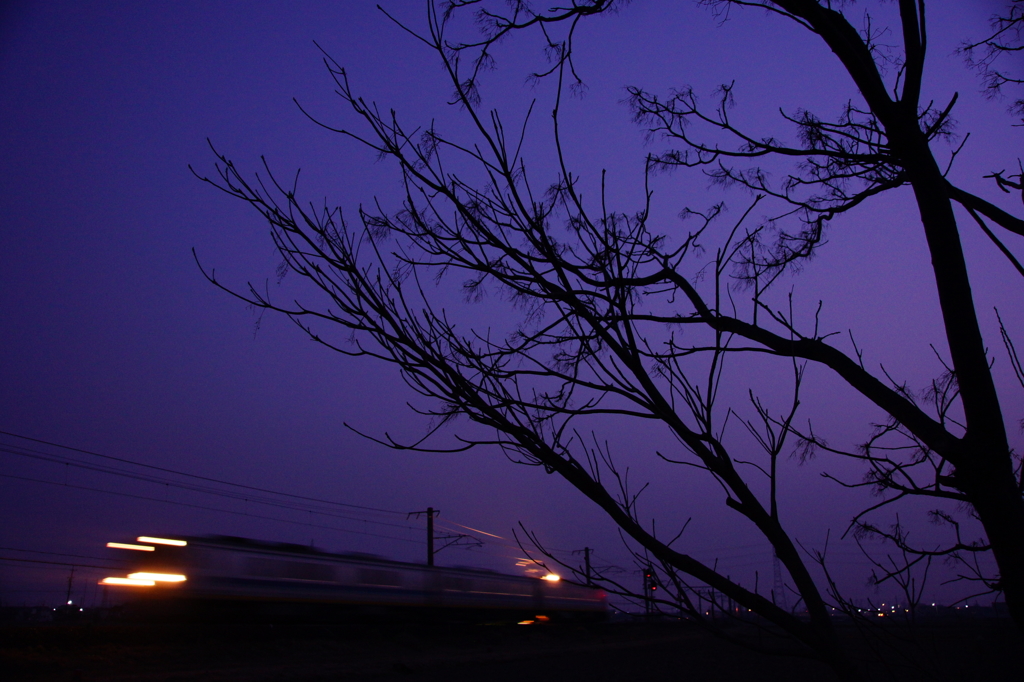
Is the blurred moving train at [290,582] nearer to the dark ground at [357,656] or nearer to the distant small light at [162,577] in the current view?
the distant small light at [162,577]

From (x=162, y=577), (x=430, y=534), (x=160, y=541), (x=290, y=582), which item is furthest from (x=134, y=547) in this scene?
(x=430, y=534)

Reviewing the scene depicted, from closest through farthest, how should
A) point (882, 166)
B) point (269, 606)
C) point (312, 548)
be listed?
point (882, 166) < point (269, 606) < point (312, 548)

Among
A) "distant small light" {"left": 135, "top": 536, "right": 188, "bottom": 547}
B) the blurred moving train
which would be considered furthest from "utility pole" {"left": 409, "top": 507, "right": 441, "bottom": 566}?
"distant small light" {"left": 135, "top": 536, "right": 188, "bottom": 547}

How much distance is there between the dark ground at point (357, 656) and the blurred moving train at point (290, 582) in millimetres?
638

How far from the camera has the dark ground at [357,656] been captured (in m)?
9.80

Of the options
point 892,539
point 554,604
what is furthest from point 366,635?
point 892,539

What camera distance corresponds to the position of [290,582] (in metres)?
15.1

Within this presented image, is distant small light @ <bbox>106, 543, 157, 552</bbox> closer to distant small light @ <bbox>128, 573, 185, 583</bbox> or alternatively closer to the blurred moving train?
the blurred moving train

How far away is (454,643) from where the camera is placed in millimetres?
18812

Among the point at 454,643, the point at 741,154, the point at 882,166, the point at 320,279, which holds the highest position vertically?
the point at 741,154

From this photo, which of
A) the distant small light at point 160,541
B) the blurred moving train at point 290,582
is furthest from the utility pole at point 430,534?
the distant small light at point 160,541

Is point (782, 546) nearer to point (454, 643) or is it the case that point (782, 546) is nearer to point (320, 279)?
point (320, 279)

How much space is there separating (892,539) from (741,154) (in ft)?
4.57

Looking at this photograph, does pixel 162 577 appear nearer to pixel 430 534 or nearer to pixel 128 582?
pixel 128 582
